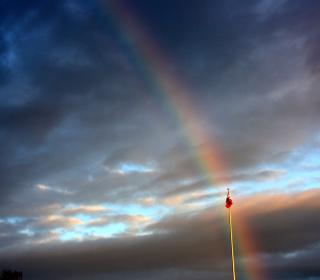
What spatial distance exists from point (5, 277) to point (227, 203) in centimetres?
11184

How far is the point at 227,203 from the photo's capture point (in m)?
88.2

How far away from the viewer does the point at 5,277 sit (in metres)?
168

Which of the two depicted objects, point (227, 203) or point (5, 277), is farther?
point (5, 277)
